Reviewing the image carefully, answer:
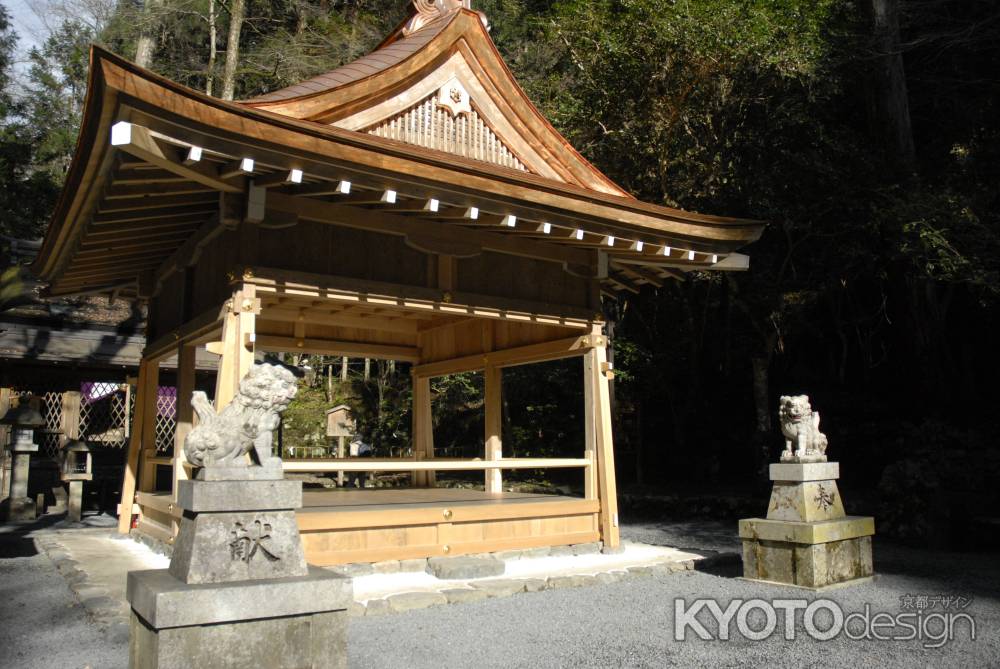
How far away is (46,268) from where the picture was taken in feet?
22.9

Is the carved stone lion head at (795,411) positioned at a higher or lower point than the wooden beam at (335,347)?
lower

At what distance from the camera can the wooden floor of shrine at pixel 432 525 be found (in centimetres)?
556

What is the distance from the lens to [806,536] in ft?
17.6

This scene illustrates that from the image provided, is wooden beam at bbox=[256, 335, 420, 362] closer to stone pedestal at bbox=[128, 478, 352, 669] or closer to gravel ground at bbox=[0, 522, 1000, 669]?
gravel ground at bbox=[0, 522, 1000, 669]

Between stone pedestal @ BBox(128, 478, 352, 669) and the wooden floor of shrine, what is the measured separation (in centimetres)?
251

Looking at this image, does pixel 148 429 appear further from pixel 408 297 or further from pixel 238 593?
pixel 238 593

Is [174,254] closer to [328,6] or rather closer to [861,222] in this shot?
[861,222]

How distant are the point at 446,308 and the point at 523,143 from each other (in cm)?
189

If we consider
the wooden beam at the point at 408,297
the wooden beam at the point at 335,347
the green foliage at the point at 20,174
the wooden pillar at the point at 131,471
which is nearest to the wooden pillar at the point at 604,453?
the wooden beam at the point at 408,297

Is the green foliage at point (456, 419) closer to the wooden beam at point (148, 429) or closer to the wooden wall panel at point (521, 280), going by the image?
the wooden beam at point (148, 429)

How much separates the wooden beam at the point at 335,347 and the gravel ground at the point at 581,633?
3.42m

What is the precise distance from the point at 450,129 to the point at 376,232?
1.37 m

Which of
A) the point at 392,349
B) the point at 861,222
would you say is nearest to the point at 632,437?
the point at 861,222

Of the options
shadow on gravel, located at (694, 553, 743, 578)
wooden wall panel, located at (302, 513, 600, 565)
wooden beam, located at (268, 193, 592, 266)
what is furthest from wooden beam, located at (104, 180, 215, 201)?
shadow on gravel, located at (694, 553, 743, 578)
